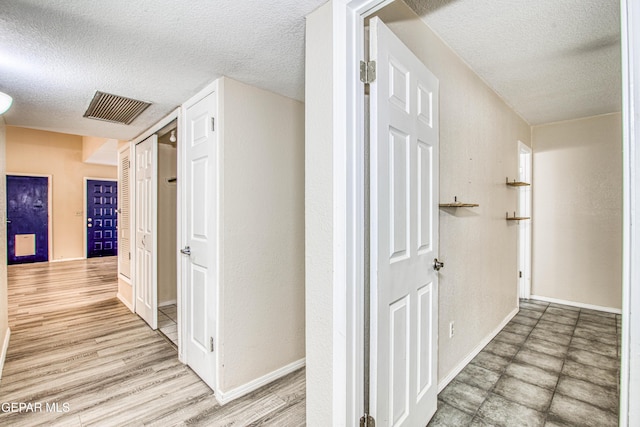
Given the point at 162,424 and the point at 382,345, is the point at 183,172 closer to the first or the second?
the point at 162,424

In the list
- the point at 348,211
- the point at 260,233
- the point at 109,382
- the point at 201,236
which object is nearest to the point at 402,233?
the point at 348,211

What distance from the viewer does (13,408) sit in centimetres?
194

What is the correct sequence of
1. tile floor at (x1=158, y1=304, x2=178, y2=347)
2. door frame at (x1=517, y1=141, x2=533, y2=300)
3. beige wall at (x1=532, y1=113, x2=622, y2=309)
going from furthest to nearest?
door frame at (x1=517, y1=141, x2=533, y2=300) → beige wall at (x1=532, y1=113, x2=622, y2=309) → tile floor at (x1=158, y1=304, x2=178, y2=347)

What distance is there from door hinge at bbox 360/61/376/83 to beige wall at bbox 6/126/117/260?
8.17m

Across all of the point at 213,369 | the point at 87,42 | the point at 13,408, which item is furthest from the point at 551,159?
the point at 13,408

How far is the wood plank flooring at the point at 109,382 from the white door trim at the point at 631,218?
163 centimetres

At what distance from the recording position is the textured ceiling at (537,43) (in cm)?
173

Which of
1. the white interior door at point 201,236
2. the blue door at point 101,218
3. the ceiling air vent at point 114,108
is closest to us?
the white interior door at point 201,236

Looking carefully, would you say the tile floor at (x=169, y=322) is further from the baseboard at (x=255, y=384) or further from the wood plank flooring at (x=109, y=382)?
the baseboard at (x=255, y=384)

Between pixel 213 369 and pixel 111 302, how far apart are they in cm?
287

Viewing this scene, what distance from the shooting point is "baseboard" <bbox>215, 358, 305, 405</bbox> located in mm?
2014

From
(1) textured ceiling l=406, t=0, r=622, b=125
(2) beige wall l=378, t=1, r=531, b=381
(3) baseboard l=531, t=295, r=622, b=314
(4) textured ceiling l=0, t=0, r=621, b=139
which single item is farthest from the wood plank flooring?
(3) baseboard l=531, t=295, r=622, b=314

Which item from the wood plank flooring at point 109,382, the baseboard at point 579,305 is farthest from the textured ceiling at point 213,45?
the baseboard at point 579,305

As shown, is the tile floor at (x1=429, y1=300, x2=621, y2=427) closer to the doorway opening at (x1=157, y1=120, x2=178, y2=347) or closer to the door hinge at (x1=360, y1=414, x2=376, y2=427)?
the door hinge at (x1=360, y1=414, x2=376, y2=427)
